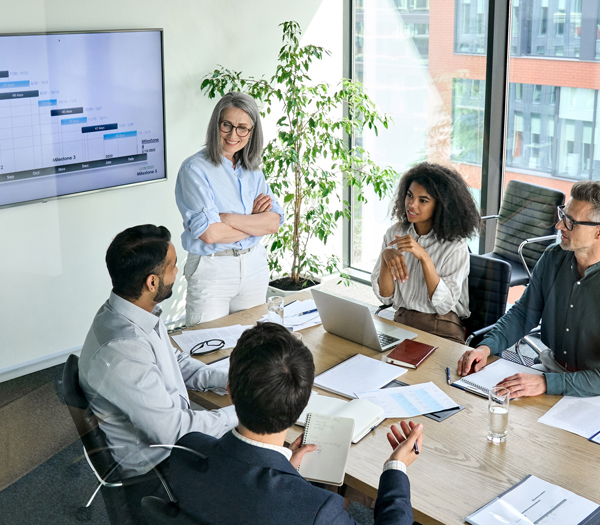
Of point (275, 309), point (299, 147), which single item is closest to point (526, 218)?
point (299, 147)

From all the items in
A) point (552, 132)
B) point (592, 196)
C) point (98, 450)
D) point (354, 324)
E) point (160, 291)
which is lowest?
point (98, 450)

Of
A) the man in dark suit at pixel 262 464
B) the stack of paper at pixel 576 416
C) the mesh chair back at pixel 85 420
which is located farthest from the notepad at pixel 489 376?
the mesh chair back at pixel 85 420

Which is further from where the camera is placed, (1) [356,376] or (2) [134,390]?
(1) [356,376]

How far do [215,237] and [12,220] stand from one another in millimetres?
1111

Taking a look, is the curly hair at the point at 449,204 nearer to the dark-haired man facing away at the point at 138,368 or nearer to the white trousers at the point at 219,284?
the white trousers at the point at 219,284

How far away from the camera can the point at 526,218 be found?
416 centimetres

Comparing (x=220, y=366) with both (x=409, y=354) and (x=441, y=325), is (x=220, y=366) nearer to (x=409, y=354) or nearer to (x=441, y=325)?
(x=409, y=354)

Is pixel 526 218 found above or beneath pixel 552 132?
beneath

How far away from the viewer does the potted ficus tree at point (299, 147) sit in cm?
432

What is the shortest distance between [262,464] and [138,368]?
669 millimetres

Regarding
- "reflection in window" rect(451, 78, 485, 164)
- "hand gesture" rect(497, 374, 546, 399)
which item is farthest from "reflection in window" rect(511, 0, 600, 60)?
"hand gesture" rect(497, 374, 546, 399)

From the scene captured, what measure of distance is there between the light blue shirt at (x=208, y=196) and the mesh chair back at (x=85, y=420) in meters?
1.16

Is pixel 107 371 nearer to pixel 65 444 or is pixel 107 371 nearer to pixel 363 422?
pixel 363 422

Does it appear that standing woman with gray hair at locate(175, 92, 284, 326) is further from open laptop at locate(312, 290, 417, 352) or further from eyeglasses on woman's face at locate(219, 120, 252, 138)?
open laptop at locate(312, 290, 417, 352)
